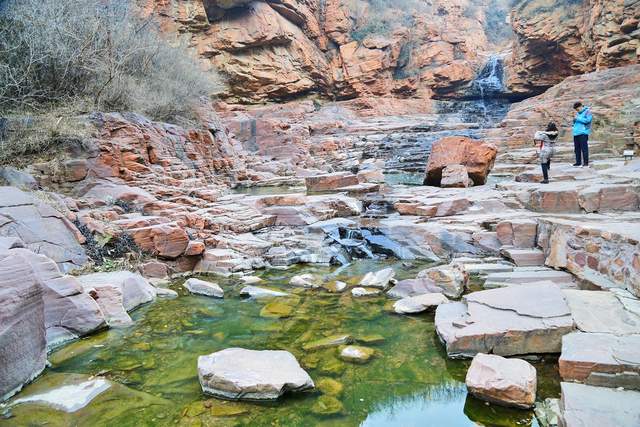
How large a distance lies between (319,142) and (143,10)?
40.2 ft

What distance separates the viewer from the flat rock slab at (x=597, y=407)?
93.7 inches

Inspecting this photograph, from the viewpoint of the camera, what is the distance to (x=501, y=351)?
142 inches

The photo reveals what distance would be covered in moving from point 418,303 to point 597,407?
2.35m

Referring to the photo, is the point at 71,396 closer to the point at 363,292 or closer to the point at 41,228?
the point at 41,228

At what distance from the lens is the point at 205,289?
5773 millimetres

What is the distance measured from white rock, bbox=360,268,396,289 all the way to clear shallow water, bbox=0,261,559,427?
476 mm

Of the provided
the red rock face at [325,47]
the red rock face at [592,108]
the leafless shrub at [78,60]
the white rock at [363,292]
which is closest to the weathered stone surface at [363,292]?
the white rock at [363,292]

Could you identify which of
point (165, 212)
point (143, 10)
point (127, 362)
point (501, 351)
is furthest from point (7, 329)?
point (143, 10)

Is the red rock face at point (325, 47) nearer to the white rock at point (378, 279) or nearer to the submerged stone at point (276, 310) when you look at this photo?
the white rock at point (378, 279)

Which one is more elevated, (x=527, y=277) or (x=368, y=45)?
(x=368, y=45)

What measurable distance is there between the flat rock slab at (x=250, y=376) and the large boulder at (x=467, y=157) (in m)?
9.15

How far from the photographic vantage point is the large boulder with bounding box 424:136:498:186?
441 inches

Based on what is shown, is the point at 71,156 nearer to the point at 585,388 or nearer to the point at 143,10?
the point at 585,388

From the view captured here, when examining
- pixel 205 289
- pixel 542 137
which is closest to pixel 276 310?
pixel 205 289
